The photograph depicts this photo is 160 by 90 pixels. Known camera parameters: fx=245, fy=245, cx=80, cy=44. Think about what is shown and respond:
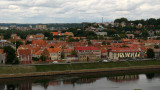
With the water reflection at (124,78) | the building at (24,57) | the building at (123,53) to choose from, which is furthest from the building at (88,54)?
the water reflection at (124,78)

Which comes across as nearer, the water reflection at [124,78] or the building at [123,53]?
the water reflection at [124,78]

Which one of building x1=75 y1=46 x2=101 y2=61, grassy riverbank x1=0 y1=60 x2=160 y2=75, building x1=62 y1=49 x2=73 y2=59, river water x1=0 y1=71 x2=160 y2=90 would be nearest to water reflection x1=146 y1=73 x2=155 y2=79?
river water x1=0 y1=71 x2=160 y2=90

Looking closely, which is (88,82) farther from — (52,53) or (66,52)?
(66,52)

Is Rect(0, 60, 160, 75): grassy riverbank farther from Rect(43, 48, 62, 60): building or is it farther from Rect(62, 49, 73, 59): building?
Rect(62, 49, 73, 59): building

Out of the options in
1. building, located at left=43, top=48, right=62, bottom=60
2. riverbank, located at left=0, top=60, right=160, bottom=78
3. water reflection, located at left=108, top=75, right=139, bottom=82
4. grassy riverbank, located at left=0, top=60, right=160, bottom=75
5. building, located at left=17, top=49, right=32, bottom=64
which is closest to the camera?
water reflection, located at left=108, top=75, right=139, bottom=82

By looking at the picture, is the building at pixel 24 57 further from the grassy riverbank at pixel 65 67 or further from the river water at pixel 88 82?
the river water at pixel 88 82

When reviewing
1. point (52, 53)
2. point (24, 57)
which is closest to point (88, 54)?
point (52, 53)

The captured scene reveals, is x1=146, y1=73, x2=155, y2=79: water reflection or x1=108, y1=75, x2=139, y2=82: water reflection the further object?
x1=146, y1=73, x2=155, y2=79: water reflection
